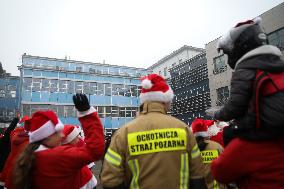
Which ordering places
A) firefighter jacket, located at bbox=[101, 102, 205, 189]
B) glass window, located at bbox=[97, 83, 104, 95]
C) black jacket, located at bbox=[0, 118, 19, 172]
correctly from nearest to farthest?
1. firefighter jacket, located at bbox=[101, 102, 205, 189]
2. black jacket, located at bbox=[0, 118, 19, 172]
3. glass window, located at bbox=[97, 83, 104, 95]

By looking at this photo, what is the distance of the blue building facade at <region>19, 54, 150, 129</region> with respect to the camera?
33156 millimetres

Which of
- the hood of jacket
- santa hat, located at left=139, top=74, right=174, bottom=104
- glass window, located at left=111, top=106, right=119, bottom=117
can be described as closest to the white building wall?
glass window, located at left=111, top=106, right=119, bottom=117

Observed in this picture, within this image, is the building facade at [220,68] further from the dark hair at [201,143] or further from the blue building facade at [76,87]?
the dark hair at [201,143]

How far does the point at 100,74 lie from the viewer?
125ft

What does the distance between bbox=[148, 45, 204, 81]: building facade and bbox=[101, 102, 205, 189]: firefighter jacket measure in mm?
41974

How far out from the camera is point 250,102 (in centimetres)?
186

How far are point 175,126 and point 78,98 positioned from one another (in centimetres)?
108

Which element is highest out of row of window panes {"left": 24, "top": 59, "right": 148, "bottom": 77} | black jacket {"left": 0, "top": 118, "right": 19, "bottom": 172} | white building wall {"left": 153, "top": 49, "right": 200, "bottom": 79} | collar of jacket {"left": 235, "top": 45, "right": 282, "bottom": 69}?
white building wall {"left": 153, "top": 49, "right": 200, "bottom": 79}

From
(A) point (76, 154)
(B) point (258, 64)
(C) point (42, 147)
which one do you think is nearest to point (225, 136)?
(B) point (258, 64)

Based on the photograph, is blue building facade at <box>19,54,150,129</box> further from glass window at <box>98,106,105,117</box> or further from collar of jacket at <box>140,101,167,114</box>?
collar of jacket at <box>140,101,167,114</box>

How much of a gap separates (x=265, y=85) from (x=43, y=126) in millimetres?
2354

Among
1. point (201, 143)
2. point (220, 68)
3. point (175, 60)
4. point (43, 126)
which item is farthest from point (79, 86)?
point (43, 126)

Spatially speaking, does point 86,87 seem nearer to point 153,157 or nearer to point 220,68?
point 220,68

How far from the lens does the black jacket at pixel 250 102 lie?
172 cm
